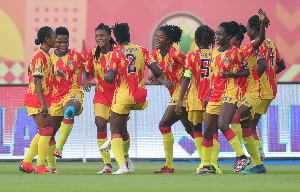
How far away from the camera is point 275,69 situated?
12812 mm

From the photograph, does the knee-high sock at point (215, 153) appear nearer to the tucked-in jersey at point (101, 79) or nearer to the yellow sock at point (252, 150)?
the yellow sock at point (252, 150)

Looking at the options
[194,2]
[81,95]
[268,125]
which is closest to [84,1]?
[194,2]

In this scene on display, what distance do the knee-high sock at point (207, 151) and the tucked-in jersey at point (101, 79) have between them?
1.62 meters

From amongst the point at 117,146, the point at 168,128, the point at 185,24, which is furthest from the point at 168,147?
the point at 185,24

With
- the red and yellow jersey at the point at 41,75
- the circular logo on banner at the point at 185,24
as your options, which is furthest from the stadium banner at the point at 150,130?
the circular logo on banner at the point at 185,24

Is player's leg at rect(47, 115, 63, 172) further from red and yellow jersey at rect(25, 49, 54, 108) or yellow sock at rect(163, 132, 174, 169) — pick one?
yellow sock at rect(163, 132, 174, 169)

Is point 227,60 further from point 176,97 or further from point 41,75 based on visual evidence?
point 41,75

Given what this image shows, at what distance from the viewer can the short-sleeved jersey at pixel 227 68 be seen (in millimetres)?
11172

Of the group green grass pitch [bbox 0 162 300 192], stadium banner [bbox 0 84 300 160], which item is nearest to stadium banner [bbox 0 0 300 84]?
stadium banner [bbox 0 84 300 160]

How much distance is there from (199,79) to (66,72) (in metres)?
2.08

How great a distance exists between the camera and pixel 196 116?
12078 millimetres

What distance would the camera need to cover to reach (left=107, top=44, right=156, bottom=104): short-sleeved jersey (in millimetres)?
11320

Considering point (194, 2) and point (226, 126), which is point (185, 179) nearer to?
point (226, 126)

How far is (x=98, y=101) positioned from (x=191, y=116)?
4.30ft
